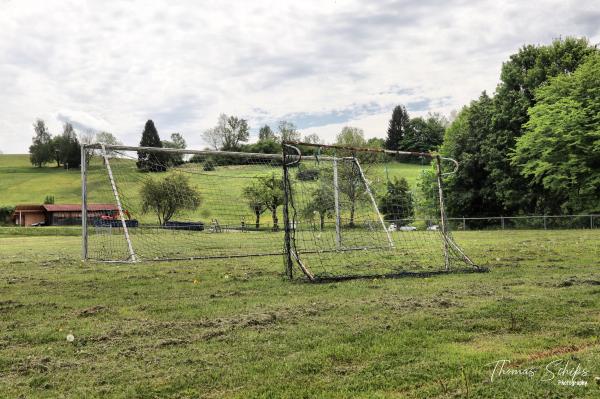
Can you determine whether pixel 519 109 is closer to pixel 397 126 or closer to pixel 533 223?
pixel 533 223

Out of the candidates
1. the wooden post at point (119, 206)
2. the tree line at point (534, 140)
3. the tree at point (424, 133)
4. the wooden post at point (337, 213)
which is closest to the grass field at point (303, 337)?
the wooden post at point (119, 206)

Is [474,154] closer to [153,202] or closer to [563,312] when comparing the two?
[153,202]

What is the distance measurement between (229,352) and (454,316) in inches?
93.7

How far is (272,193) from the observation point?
18.8 meters

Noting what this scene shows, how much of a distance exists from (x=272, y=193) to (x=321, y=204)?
380cm

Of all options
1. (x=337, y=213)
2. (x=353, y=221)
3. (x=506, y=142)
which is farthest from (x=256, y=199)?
(x=506, y=142)

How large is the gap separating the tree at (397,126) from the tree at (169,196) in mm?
83033

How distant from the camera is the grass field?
325 centimetres

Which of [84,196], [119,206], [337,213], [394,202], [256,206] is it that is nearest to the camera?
[119,206]

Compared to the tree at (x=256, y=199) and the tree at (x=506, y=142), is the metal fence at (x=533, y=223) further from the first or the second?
the tree at (x=256, y=199)

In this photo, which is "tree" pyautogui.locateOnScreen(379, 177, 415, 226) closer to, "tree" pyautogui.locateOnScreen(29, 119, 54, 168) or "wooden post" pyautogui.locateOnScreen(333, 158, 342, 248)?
"wooden post" pyautogui.locateOnScreen(333, 158, 342, 248)

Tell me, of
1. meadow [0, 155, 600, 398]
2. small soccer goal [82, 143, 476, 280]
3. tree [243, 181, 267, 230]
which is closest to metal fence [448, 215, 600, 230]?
small soccer goal [82, 143, 476, 280]

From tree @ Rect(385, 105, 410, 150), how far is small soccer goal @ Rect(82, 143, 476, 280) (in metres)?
80.1

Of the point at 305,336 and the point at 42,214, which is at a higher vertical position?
the point at 42,214
